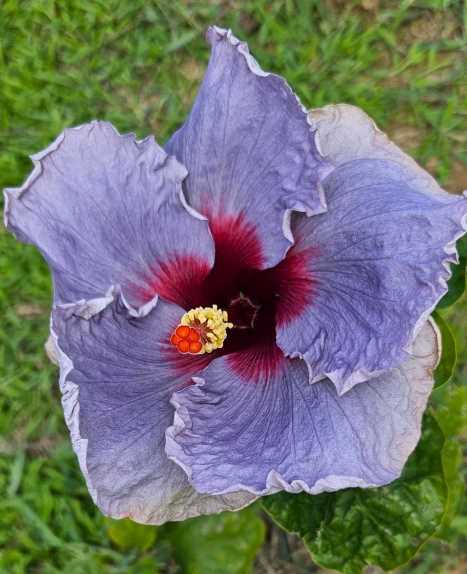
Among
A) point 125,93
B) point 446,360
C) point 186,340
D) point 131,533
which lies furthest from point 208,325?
point 125,93

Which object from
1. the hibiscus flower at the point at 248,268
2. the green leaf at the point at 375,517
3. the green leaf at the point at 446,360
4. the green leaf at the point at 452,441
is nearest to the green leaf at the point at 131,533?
the green leaf at the point at 375,517

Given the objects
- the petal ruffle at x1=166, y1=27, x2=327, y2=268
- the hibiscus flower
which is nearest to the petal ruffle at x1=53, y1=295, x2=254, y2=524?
the hibiscus flower

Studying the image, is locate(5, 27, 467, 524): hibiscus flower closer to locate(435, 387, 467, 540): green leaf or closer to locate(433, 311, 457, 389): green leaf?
locate(433, 311, 457, 389): green leaf

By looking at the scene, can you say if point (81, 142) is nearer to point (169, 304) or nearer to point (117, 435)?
point (169, 304)

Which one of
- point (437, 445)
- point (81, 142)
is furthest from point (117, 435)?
point (437, 445)

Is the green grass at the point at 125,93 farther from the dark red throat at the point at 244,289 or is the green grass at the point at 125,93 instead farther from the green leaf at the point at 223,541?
the dark red throat at the point at 244,289

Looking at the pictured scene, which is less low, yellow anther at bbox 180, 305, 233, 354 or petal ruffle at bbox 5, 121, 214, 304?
petal ruffle at bbox 5, 121, 214, 304
